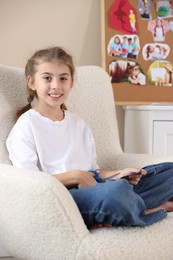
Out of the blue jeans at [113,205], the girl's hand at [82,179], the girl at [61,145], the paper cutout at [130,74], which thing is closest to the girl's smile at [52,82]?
the girl at [61,145]

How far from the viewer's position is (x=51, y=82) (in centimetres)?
139

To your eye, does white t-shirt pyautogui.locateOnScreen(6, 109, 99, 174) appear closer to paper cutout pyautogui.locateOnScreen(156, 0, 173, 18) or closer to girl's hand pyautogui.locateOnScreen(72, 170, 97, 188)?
girl's hand pyautogui.locateOnScreen(72, 170, 97, 188)

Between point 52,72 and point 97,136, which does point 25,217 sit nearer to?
point 52,72

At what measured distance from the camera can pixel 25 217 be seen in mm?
1045

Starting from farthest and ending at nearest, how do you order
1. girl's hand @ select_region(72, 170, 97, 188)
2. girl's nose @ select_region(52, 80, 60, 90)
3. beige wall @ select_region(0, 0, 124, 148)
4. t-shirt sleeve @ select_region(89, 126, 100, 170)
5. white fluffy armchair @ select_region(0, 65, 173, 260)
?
beige wall @ select_region(0, 0, 124, 148)
t-shirt sleeve @ select_region(89, 126, 100, 170)
girl's nose @ select_region(52, 80, 60, 90)
girl's hand @ select_region(72, 170, 97, 188)
white fluffy armchair @ select_region(0, 65, 173, 260)

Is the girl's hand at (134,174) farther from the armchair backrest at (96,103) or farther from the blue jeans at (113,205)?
the armchair backrest at (96,103)

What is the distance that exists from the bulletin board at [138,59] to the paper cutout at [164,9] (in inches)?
1.1

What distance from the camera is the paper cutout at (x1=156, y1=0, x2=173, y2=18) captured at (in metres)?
2.08

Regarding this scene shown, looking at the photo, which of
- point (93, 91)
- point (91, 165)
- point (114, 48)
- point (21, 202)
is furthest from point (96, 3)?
point (21, 202)

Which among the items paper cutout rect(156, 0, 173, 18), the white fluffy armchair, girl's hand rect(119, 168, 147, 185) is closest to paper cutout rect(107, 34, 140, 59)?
paper cutout rect(156, 0, 173, 18)

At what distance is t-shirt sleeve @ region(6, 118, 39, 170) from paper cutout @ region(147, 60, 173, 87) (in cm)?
87

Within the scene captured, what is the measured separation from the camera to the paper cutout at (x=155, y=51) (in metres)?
2.06

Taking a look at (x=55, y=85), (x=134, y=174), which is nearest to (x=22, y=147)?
(x=55, y=85)

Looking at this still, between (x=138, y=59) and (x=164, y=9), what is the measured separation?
25 cm
